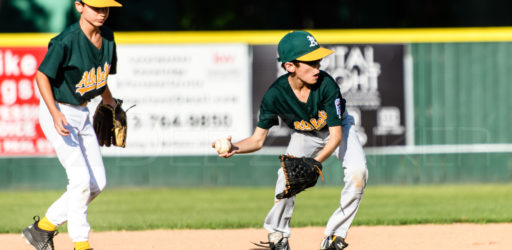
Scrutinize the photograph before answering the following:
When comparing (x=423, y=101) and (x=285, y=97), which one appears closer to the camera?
(x=285, y=97)

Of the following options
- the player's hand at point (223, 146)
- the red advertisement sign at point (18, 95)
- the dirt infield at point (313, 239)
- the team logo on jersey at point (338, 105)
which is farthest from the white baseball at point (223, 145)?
the red advertisement sign at point (18, 95)

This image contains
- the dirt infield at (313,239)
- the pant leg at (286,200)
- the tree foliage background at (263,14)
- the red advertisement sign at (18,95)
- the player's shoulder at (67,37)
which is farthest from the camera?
the tree foliage background at (263,14)

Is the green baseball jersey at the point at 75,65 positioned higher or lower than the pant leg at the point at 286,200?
higher

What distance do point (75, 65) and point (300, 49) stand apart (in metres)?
1.43

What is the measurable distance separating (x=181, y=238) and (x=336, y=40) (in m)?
5.34

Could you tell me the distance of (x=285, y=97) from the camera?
562cm

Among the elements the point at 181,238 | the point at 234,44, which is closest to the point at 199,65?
the point at 234,44

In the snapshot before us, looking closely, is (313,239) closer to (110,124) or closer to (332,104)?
(332,104)

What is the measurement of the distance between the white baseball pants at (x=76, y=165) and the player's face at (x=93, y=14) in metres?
0.57

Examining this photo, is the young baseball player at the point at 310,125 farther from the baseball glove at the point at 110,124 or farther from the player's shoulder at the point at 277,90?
the baseball glove at the point at 110,124

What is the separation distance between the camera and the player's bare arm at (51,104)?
17.2 ft

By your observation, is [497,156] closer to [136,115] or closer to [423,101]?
[423,101]

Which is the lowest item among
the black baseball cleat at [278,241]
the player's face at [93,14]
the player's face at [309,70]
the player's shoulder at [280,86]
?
the black baseball cleat at [278,241]

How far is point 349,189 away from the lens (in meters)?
5.57
